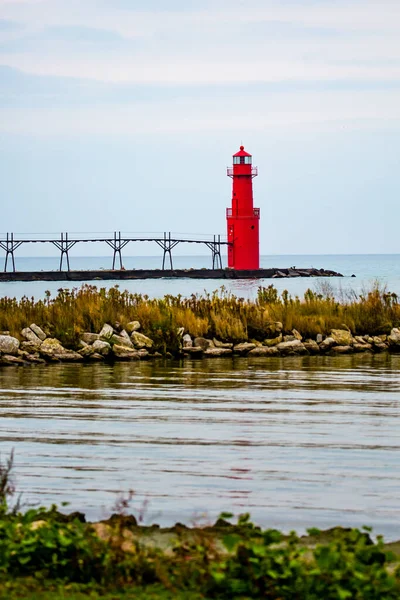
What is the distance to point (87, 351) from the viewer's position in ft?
57.3

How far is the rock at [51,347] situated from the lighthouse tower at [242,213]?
4876 centimetres

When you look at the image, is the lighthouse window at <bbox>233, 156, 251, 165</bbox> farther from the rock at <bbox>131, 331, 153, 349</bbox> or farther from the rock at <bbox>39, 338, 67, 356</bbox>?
the rock at <bbox>39, 338, 67, 356</bbox>

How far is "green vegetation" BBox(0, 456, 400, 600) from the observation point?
14.8 ft

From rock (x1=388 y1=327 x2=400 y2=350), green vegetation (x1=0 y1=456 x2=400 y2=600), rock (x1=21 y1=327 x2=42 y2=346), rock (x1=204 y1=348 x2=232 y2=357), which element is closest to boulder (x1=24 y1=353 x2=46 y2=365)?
rock (x1=21 y1=327 x2=42 y2=346)

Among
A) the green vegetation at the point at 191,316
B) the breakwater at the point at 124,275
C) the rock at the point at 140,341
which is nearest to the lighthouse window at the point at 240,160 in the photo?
the breakwater at the point at 124,275

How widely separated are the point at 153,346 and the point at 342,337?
12.7ft

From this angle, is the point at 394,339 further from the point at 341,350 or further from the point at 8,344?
the point at 8,344

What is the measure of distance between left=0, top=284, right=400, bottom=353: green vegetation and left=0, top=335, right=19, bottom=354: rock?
65 centimetres

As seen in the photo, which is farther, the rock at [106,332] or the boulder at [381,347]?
the boulder at [381,347]

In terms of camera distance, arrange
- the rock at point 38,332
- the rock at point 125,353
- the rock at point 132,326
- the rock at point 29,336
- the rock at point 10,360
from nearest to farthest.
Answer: the rock at point 10,360 → the rock at point 125,353 → the rock at point 29,336 → the rock at point 38,332 → the rock at point 132,326

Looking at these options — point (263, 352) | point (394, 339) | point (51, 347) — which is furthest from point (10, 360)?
point (394, 339)

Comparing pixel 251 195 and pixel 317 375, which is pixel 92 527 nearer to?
pixel 317 375

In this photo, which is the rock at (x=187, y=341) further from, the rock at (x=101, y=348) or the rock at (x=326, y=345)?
the rock at (x=326, y=345)

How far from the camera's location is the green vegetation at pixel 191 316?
18375 millimetres
